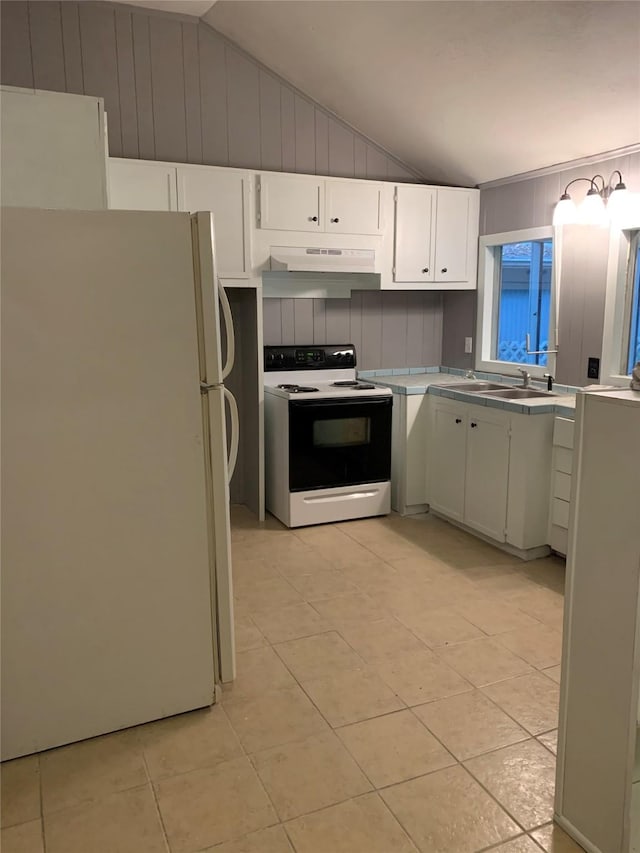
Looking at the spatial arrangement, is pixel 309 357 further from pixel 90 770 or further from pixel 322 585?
pixel 90 770

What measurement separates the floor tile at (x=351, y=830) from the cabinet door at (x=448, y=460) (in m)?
2.46

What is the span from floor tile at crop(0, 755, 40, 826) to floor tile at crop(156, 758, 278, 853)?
1.17ft

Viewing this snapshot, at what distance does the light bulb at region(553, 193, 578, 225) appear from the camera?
3.76 meters

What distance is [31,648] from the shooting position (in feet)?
6.97

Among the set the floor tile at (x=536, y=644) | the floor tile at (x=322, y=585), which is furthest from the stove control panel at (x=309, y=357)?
the floor tile at (x=536, y=644)

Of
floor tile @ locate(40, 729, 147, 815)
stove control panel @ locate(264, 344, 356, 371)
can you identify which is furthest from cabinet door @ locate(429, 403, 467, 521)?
floor tile @ locate(40, 729, 147, 815)

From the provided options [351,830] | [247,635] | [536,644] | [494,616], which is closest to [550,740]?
[536,644]

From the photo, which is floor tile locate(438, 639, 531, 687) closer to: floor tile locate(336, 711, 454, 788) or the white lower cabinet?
floor tile locate(336, 711, 454, 788)

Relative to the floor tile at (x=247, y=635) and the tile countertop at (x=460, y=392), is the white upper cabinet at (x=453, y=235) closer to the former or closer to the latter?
the tile countertop at (x=460, y=392)

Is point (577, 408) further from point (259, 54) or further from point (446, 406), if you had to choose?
point (259, 54)

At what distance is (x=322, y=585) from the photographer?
3457mm

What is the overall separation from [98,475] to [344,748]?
1190 millimetres

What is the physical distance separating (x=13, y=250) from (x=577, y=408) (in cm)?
163

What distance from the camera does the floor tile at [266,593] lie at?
3236mm
